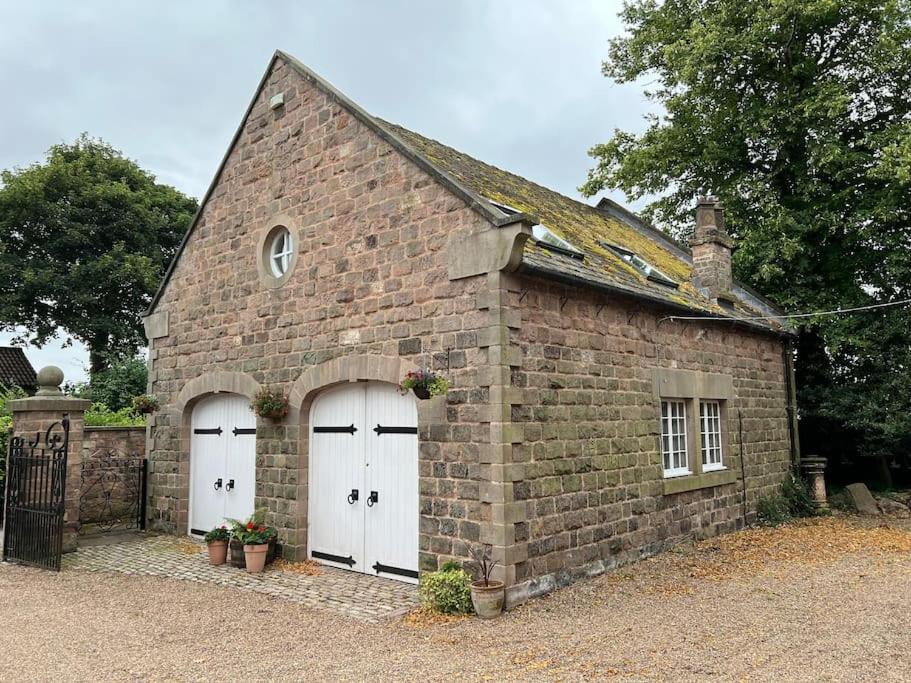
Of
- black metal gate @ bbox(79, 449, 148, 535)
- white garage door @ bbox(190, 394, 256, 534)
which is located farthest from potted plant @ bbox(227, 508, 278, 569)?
black metal gate @ bbox(79, 449, 148, 535)

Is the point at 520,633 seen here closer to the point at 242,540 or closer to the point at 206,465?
the point at 242,540

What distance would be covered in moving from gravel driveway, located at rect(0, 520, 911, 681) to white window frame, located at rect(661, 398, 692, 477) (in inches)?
74.2

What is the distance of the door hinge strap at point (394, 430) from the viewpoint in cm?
823

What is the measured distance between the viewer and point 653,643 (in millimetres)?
5793

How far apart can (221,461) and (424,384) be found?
17.2 ft

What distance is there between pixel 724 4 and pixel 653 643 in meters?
14.4

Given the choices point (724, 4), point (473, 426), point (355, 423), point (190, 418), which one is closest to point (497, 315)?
point (473, 426)

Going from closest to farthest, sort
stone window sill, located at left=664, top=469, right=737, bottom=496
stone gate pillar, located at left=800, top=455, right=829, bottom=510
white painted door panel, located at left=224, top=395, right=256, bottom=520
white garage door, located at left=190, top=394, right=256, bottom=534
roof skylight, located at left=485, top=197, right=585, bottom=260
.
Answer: roof skylight, located at left=485, top=197, right=585, bottom=260 < stone window sill, located at left=664, top=469, right=737, bottom=496 < white painted door panel, located at left=224, top=395, right=256, bottom=520 < white garage door, located at left=190, top=394, right=256, bottom=534 < stone gate pillar, located at left=800, top=455, right=829, bottom=510

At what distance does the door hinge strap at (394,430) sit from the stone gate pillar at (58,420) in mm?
5188

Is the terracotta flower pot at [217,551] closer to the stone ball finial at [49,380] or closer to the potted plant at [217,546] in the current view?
the potted plant at [217,546]

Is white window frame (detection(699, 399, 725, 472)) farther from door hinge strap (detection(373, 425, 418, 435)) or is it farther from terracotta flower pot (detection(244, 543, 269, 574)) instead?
terracotta flower pot (detection(244, 543, 269, 574))

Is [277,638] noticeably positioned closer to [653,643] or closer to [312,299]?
[653,643]

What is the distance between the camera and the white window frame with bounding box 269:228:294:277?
1014cm

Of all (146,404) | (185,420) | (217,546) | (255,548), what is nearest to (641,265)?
(255,548)
